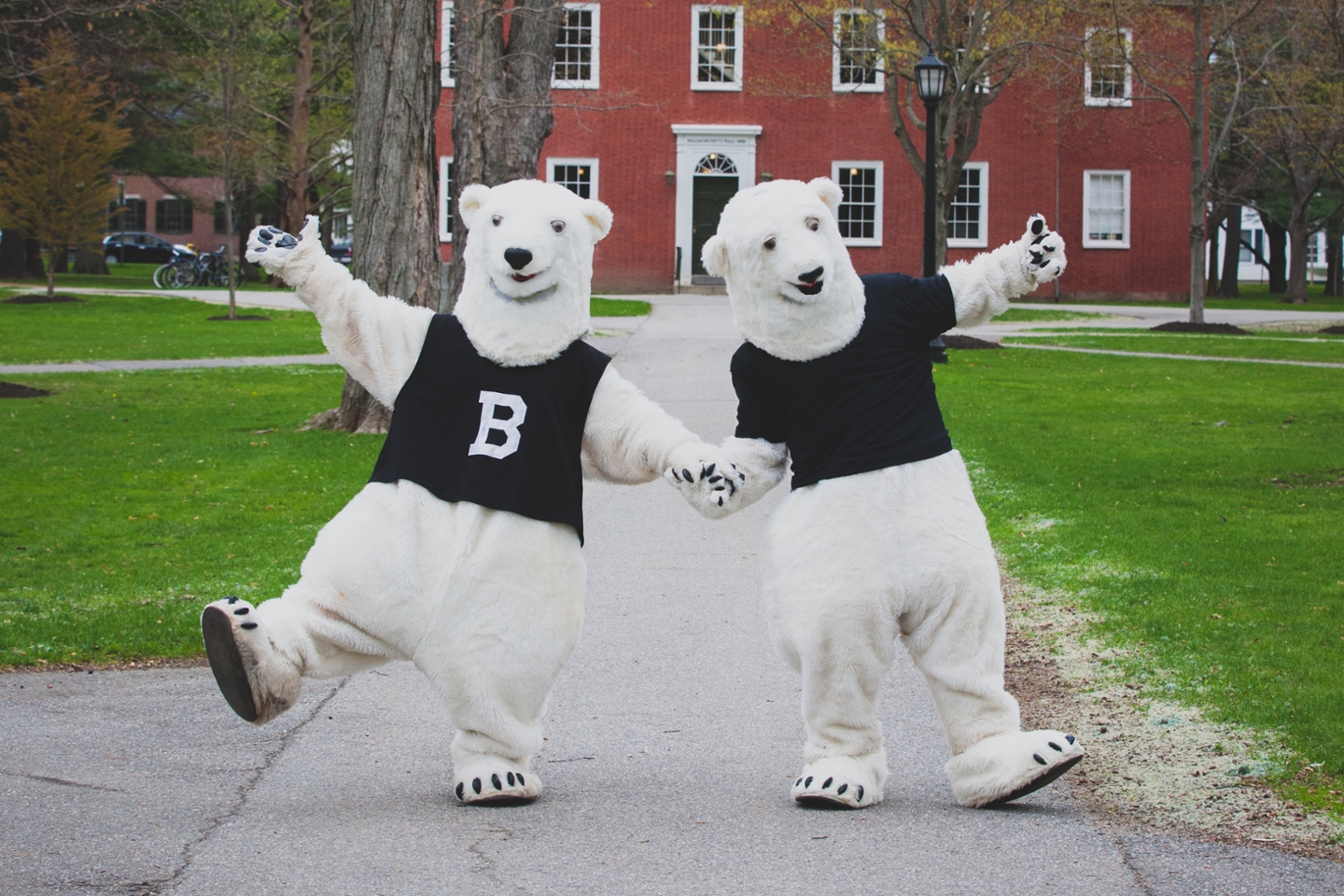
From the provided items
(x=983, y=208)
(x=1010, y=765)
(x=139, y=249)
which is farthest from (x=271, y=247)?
(x=139, y=249)

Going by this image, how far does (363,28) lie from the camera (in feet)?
37.7

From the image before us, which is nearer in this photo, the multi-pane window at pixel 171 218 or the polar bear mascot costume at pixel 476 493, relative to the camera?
the polar bear mascot costume at pixel 476 493

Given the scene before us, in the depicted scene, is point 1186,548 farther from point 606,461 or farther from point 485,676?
point 485,676

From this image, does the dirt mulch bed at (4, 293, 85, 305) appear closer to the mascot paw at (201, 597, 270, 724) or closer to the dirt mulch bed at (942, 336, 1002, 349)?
the dirt mulch bed at (942, 336, 1002, 349)

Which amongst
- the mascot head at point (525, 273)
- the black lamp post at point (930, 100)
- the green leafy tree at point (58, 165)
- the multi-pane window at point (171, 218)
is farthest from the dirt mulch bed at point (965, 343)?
the multi-pane window at point (171, 218)

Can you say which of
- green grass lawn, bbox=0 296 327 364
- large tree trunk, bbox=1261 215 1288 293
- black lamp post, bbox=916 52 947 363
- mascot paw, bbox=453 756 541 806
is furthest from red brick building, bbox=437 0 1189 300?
mascot paw, bbox=453 756 541 806

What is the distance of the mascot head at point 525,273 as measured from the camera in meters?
4.42

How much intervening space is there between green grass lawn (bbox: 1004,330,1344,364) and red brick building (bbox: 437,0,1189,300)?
1074 cm

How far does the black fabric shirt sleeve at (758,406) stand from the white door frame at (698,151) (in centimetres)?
2914

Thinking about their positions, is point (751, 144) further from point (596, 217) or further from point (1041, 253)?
point (1041, 253)

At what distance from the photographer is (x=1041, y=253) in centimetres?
435

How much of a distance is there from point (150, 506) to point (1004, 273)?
663 cm

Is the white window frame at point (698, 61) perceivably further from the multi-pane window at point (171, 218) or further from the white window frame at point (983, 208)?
the multi-pane window at point (171, 218)

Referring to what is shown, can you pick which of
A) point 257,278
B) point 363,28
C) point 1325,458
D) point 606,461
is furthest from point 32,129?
point 606,461
